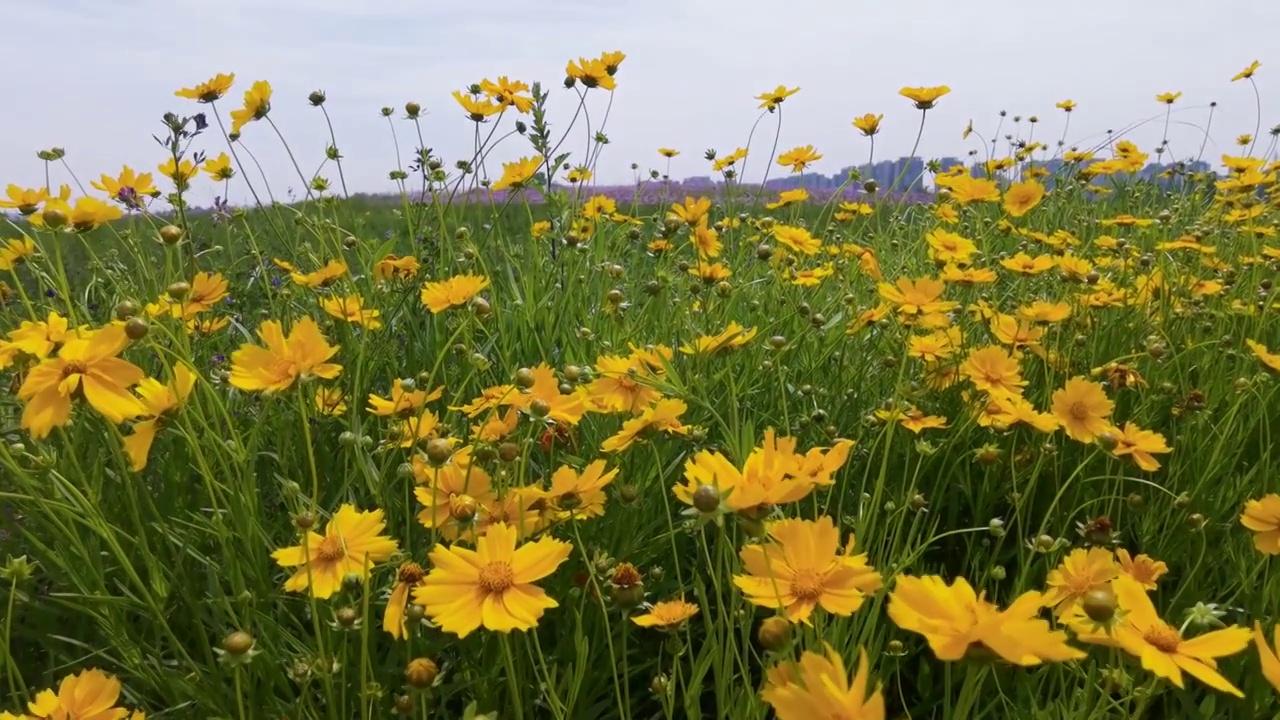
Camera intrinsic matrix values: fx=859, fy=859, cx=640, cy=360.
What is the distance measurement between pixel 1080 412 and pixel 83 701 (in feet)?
3.48

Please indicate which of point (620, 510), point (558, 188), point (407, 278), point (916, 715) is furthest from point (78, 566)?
point (558, 188)

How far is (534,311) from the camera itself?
1.57m

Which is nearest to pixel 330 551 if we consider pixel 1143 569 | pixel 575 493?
pixel 575 493

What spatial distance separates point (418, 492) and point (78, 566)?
0.50m

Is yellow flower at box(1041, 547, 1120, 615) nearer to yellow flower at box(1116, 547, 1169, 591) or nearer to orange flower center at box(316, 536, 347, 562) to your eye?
yellow flower at box(1116, 547, 1169, 591)

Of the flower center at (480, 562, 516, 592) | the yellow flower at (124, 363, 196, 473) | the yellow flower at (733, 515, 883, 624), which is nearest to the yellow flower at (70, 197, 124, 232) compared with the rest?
the yellow flower at (124, 363, 196, 473)

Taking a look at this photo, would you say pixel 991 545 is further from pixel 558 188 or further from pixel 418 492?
pixel 558 188

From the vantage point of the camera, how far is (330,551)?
78 cm

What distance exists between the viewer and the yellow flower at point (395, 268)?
150 centimetres

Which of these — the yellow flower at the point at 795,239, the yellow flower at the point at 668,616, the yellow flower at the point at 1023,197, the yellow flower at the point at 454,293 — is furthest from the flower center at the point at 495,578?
the yellow flower at the point at 1023,197

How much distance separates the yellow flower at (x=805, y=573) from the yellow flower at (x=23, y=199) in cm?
120

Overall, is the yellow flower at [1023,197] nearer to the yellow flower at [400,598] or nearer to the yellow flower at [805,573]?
the yellow flower at [805,573]

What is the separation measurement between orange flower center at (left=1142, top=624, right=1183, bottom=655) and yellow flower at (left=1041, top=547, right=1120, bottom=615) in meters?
0.12

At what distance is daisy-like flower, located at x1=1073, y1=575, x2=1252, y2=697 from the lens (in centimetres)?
54
